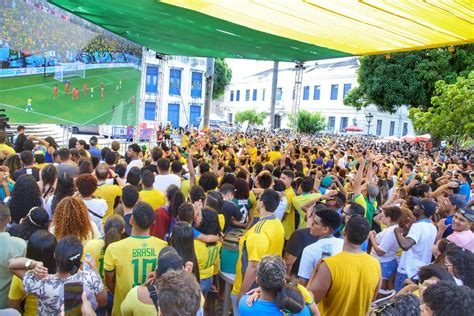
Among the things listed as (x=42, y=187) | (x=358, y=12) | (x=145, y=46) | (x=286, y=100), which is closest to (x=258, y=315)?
(x=42, y=187)

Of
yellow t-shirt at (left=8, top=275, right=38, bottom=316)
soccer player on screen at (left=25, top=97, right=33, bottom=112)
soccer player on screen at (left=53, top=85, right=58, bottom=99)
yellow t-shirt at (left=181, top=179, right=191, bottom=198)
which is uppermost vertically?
soccer player on screen at (left=53, top=85, right=58, bottom=99)

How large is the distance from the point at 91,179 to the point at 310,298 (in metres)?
2.51

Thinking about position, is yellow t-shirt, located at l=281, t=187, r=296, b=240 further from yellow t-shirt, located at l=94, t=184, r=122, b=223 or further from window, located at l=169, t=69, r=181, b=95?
window, located at l=169, t=69, r=181, b=95

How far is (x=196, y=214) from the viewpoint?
387cm

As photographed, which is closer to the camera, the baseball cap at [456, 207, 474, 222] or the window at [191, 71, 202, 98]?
the baseball cap at [456, 207, 474, 222]

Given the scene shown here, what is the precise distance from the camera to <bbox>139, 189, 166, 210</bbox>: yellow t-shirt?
15.5 feet

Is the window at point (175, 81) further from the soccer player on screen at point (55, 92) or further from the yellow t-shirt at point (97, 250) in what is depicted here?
the yellow t-shirt at point (97, 250)

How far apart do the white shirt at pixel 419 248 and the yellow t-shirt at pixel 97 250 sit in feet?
9.76

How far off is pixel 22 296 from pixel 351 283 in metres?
2.29

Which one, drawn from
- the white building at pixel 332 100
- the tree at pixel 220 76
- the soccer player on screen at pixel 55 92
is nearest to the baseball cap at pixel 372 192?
the soccer player on screen at pixel 55 92

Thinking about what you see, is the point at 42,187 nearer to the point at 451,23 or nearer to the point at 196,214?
the point at 196,214

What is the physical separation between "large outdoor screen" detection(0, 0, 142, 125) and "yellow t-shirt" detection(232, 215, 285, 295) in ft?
31.6

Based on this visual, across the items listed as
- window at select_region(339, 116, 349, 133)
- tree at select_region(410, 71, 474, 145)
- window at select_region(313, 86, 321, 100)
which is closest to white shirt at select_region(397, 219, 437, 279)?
tree at select_region(410, 71, 474, 145)

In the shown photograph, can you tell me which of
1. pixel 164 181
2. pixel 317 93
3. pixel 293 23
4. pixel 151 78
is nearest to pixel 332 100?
pixel 317 93
